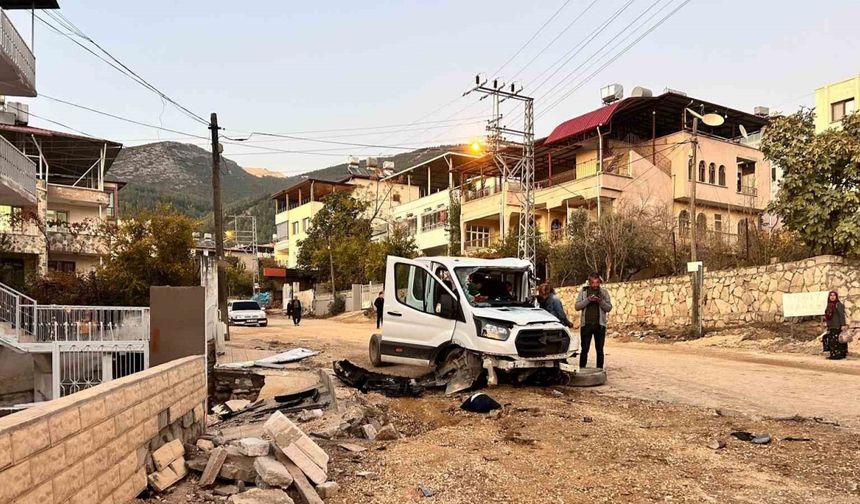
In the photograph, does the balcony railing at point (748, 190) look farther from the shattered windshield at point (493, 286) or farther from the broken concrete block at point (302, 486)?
the broken concrete block at point (302, 486)

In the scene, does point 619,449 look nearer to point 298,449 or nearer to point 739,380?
point 298,449

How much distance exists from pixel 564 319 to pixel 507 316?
62.9 inches

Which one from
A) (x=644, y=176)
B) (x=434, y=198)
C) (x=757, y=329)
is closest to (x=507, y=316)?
(x=757, y=329)

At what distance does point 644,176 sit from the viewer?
36750 millimetres

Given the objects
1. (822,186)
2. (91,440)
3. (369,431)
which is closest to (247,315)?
(822,186)

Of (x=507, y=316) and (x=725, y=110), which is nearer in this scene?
(x=507, y=316)

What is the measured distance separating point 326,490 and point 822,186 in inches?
739

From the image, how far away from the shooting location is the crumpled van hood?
1016cm

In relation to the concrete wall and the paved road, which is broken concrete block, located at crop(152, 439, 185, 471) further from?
the concrete wall

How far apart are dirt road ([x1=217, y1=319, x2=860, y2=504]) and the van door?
4.11 feet

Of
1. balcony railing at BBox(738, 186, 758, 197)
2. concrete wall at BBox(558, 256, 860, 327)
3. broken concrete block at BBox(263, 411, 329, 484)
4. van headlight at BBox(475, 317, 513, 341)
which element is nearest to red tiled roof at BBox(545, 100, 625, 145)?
balcony railing at BBox(738, 186, 758, 197)

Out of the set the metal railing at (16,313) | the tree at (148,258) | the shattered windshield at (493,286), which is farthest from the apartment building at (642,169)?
the metal railing at (16,313)

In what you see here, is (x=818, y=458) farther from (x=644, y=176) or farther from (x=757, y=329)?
(x=644, y=176)

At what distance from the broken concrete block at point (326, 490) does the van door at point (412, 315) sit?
583 cm
